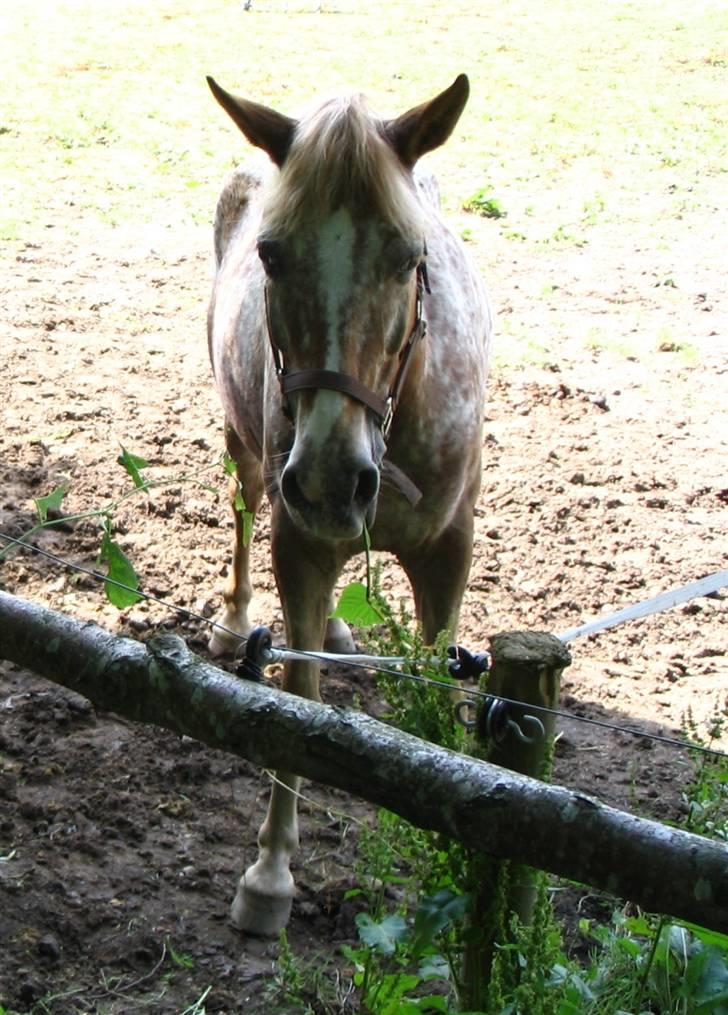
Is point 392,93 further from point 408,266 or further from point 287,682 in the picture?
point 408,266

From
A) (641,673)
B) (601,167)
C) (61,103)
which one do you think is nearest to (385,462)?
(641,673)

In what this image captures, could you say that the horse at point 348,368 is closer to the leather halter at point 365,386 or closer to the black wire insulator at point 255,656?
the leather halter at point 365,386

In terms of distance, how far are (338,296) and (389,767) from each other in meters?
1.17

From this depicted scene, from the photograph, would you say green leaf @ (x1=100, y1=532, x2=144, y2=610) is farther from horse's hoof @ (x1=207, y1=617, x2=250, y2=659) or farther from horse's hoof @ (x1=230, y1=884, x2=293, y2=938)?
horse's hoof @ (x1=207, y1=617, x2=250, y2=659)

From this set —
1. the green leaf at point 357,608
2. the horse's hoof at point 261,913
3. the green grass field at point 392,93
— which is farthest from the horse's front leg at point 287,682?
the green grass field at point 392,93

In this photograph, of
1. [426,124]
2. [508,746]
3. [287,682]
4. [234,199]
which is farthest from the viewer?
[234,199]

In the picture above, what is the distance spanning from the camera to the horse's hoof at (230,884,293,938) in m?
3.08

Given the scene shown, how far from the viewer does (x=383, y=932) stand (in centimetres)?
212

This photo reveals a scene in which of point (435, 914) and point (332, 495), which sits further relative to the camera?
point (332, 495)

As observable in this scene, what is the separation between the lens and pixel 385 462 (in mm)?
3012

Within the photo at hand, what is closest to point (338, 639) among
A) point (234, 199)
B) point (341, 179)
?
point (234, 199)

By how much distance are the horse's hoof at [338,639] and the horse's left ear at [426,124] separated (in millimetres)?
1992

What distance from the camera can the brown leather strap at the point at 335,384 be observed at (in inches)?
100

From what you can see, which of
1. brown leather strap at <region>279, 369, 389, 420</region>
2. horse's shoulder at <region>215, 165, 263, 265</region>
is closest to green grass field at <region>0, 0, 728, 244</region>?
horse's shoulder at <region>215, 165, 263, 265</region>
